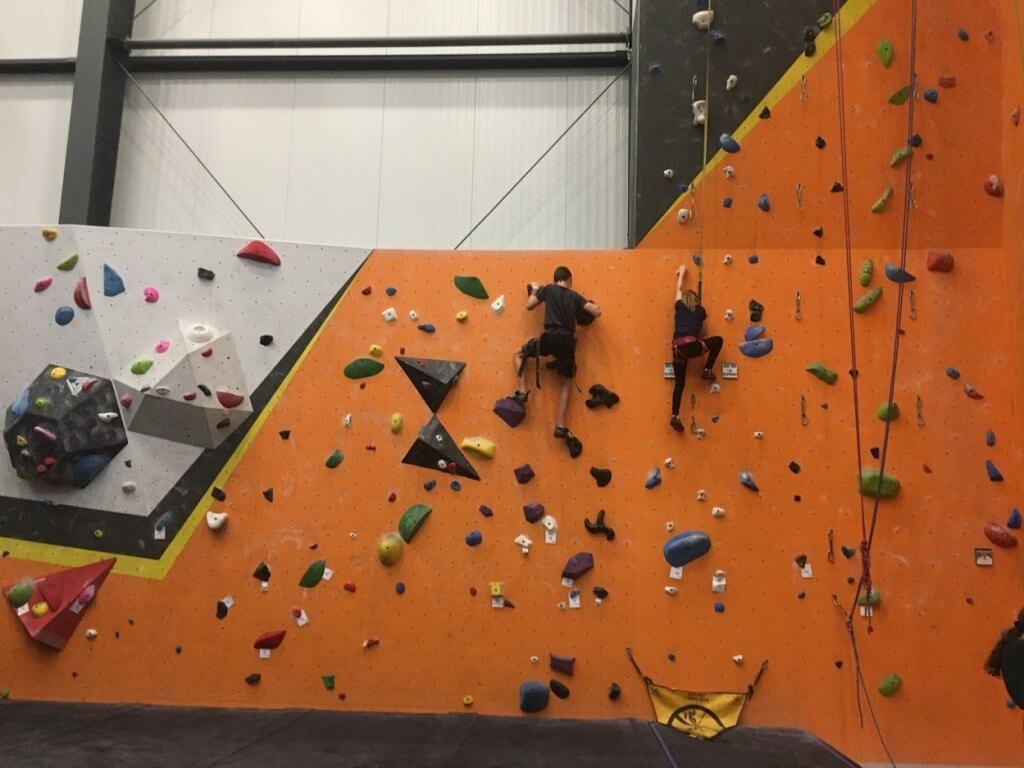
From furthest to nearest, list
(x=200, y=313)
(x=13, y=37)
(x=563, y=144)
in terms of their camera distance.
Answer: (x=13, y=37)
(x=563, y=144)
(x=200, y=313)

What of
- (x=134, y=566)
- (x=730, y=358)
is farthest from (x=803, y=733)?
(x=134, y=566)

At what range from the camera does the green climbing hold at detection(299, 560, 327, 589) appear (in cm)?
383

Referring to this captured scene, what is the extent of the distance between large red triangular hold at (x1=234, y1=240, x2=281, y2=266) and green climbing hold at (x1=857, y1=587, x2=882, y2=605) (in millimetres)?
3691

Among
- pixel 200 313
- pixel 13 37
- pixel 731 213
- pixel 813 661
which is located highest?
pixel 13 37

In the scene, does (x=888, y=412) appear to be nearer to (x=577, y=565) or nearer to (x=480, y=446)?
(x=577, y=565)

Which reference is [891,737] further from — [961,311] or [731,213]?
[731,213]

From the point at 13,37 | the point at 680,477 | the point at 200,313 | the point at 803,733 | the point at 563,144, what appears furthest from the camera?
the point at 13,37

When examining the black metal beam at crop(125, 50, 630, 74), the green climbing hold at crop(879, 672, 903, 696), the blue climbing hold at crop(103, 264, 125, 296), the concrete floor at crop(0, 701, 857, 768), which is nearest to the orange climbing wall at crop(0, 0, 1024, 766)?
the green climbing hold at crop(879, 672, 903, 696)

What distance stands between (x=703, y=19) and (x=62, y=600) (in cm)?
494

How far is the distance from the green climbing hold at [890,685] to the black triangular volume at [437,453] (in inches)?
91.5

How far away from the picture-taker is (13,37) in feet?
17.3

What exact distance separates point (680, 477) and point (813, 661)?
114 centimetres

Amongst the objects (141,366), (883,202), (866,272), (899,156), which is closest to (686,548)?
(866,272)

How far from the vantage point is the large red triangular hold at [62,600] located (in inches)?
151
